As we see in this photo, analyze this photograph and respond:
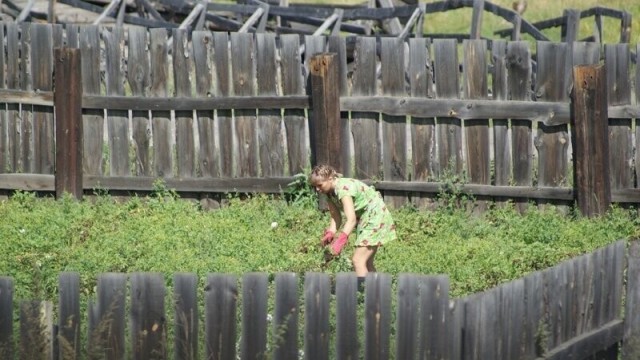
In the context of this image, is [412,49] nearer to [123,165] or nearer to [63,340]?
[123,165]

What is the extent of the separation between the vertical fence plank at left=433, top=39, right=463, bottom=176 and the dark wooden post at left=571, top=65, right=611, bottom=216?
3.53 feet

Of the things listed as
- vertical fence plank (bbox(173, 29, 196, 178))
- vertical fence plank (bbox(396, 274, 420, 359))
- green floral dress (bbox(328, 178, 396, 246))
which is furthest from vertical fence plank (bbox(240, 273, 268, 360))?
vertical fence plank (bbox(173, 29, 196, 178))

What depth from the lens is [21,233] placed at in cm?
1114

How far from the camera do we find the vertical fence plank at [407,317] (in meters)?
6.45

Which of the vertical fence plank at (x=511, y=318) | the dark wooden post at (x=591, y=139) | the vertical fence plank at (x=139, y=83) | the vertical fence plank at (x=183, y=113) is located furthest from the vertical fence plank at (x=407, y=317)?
the vertical fence plank at (x=139, y=83)

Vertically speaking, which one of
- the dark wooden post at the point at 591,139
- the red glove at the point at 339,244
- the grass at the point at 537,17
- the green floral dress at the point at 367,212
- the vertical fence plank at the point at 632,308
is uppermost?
the grass at the point at 537,17

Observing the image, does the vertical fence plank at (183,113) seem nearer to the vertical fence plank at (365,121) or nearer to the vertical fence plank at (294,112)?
the vertical fence plank at (294,112)

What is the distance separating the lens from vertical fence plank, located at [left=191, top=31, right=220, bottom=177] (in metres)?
12.1

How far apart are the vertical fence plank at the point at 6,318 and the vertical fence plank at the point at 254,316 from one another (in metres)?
1.19

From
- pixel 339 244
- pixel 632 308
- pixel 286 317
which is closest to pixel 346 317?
pixel 286 317

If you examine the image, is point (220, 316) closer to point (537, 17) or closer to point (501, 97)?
point (501, 97)

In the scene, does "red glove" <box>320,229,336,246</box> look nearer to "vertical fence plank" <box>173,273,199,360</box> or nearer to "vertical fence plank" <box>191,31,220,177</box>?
"vertical fence plank" <box>191,31,220,177</box>

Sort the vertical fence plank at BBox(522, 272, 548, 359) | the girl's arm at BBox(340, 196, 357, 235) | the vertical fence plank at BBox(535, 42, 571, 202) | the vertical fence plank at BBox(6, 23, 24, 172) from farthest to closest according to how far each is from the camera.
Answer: the vertical fence plank at BBox(6, 23, 24, 172) < the vertical fence plank at BBox(535, 42, 571, 202) < the girl's arm at BBox(340, 196, 357, 235) < the vertical fence plank at BBox(522, 272, 548, 359)

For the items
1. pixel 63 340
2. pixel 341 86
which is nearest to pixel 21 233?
pixel 341 86
